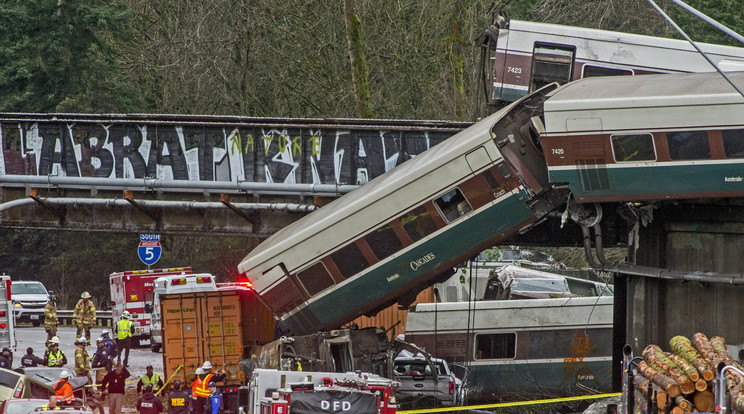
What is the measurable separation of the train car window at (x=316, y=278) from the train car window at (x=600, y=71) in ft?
24.9

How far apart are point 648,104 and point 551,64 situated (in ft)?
21.0

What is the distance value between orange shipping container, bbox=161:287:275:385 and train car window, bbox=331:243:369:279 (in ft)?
15.5

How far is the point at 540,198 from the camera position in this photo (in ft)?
60.1

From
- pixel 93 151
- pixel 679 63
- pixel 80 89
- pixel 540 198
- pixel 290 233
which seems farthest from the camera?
pixel 80 89

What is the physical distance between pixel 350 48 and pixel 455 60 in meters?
3.84

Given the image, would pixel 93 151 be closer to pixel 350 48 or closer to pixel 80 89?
pixel 350 48

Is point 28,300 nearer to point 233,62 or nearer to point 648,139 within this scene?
point 233,62

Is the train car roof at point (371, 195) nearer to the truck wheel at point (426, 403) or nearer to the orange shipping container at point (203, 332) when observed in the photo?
the orange shipping container at point (203, 332)

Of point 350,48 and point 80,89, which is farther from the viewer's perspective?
point 80,89

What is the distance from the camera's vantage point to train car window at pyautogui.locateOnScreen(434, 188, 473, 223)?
18516 mm

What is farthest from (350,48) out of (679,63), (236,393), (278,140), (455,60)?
(236,393)

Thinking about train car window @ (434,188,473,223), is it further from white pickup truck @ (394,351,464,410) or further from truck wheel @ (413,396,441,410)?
truck wheel @ (413,396,441,410)

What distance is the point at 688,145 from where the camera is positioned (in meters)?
16.8

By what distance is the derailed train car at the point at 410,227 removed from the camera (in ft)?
59.8
